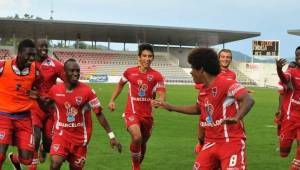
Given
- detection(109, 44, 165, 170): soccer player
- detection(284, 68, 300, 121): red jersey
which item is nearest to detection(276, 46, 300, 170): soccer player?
detection(284, 68, 300, 121): red jersey

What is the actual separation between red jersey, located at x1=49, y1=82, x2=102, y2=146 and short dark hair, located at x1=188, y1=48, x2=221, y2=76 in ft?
6.56

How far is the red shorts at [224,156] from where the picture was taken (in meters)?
5.93

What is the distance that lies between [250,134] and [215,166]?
10.6 m

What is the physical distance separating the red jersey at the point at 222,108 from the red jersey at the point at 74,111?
196 centimetres

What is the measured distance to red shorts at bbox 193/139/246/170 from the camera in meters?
5.93

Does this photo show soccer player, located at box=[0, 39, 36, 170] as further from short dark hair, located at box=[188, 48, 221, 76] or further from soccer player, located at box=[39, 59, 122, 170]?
short dark hair, located at box=[188, 48, 221, 76]

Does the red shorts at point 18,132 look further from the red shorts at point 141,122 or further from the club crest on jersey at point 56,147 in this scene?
the red shorts at point 141,122

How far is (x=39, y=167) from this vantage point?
10.1m

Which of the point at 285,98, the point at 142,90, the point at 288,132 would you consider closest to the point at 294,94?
the point at 285,98

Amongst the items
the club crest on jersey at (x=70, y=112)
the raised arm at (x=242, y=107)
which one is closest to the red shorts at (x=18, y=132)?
the club crest on jersey at (x=70, y=112)

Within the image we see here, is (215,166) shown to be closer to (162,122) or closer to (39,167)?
(39,167)

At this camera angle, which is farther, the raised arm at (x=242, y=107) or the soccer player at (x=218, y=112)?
the soccer player at (x=218, y=112)

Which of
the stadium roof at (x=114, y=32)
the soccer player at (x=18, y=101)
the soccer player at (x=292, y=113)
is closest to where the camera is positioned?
the soccer player at (x=18, y=101)

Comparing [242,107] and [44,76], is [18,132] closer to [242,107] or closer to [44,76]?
[44,76]
